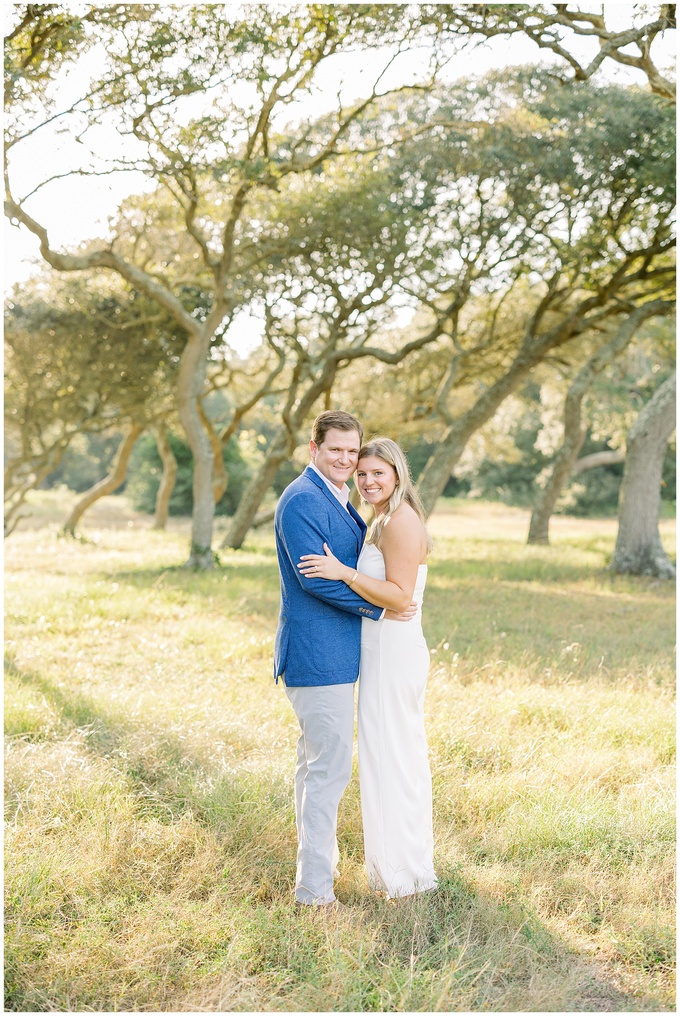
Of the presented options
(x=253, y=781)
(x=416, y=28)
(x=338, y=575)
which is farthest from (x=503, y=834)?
(x=416, y=28)

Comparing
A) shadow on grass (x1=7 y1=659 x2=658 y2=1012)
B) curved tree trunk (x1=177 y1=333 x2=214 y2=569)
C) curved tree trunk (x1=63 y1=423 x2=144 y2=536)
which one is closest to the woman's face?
shadow on grass (x1=7 y1=659 x2=658 y2=1012)

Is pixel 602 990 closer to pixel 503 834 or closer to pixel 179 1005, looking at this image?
pixel 503 834

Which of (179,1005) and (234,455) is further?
(234,455)

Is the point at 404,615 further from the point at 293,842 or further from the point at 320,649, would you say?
the point at 293,842

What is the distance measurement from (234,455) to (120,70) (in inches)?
948

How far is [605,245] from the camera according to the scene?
15.2 meters

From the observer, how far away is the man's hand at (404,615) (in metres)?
3.63

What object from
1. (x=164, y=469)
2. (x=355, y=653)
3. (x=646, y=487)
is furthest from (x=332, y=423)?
(x=164, y=469)

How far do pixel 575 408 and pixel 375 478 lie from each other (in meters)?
14.2

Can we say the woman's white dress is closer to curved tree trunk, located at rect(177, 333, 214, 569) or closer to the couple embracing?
the couple embracing

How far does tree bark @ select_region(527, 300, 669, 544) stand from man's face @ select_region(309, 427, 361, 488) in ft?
39.7

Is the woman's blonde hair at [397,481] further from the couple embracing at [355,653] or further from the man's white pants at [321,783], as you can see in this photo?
the man's white pants at [321,783]

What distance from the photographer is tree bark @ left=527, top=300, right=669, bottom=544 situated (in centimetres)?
1455

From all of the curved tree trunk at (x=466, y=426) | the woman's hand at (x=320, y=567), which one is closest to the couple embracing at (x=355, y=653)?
the woman's hand at (x=320, y=567)
